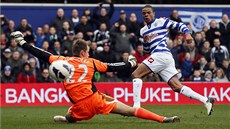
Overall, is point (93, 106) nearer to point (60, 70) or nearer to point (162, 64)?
point (60, 70)

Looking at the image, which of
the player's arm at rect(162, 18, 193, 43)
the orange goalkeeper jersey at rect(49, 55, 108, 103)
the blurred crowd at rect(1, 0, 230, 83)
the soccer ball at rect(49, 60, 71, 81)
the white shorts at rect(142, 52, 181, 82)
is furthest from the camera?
the blurred crowd at rect(1, 0, 230, 83)

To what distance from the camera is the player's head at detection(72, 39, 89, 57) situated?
13430mm

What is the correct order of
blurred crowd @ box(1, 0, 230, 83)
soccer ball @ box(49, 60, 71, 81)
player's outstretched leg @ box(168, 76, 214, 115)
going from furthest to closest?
1. blurred crowd @ box(1, 0, 230, 83)
2. player's outstretched leg @ box(168, 76, 214, 115)
3. soccer ball @ box(49, 60, 71, 81)

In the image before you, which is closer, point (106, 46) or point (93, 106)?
point (93, 106)

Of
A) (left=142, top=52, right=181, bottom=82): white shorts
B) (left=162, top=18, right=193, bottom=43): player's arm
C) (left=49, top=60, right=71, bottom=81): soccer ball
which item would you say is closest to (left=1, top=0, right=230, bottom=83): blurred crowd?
(left=142, top=52, right=181, bottom=82): white shorts

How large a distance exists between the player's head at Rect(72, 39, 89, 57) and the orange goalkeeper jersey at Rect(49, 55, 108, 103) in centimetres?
9

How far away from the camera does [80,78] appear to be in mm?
13438

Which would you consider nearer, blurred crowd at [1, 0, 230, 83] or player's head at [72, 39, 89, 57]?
player's head at [72, 39, 89, 57]

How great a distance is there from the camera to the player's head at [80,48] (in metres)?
13.4

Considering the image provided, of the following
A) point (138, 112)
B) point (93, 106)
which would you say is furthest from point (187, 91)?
point (93, 106)

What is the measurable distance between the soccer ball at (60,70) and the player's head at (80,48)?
0.34 m

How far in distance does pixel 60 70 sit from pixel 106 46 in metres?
12.2

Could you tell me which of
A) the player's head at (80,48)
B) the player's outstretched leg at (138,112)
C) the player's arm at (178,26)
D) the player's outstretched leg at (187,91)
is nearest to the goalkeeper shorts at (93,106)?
the player's outstretched leg at (138,112)

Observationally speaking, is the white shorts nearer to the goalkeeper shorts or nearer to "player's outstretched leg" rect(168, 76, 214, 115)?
"player's outstretched leg" rect(168, 76, 214, 115)
